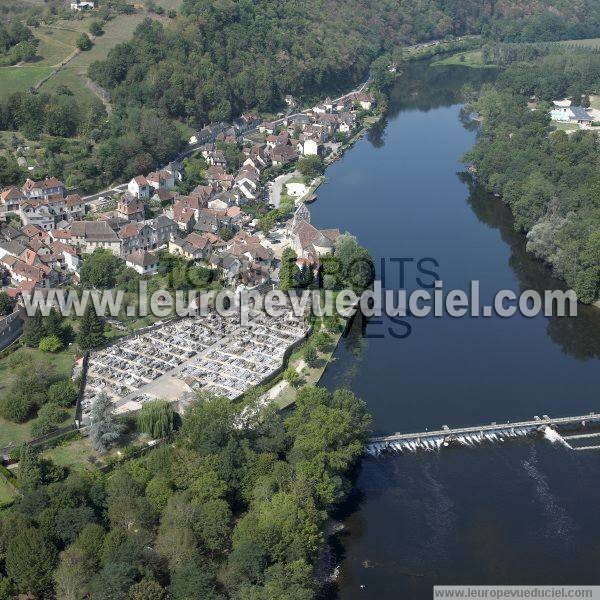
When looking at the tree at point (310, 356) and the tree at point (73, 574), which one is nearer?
the tree at point (73, 574)

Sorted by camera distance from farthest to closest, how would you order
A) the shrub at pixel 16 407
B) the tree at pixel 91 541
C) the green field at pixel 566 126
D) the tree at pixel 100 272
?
1. the green field at pixel 566 126
2. the tree at pixel 100 272
3. the shrub at pixel 16 407
4. the tree at pixel 91 541

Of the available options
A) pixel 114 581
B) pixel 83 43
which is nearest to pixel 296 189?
pixel 83 43

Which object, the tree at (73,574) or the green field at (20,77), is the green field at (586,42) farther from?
the tree at (73,574)

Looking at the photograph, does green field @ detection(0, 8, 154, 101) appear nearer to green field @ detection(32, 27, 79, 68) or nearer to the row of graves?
green field @ detection(32, 27, 79, 68)

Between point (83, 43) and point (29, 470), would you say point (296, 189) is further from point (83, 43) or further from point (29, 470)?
point (29, 470)

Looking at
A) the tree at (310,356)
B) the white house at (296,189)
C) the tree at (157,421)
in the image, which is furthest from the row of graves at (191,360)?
the white house at (296,189)

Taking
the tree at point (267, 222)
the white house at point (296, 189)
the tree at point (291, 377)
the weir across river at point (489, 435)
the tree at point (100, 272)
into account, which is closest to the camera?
the weir across river at point (489, 435)

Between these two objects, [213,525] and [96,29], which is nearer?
[213,525]
